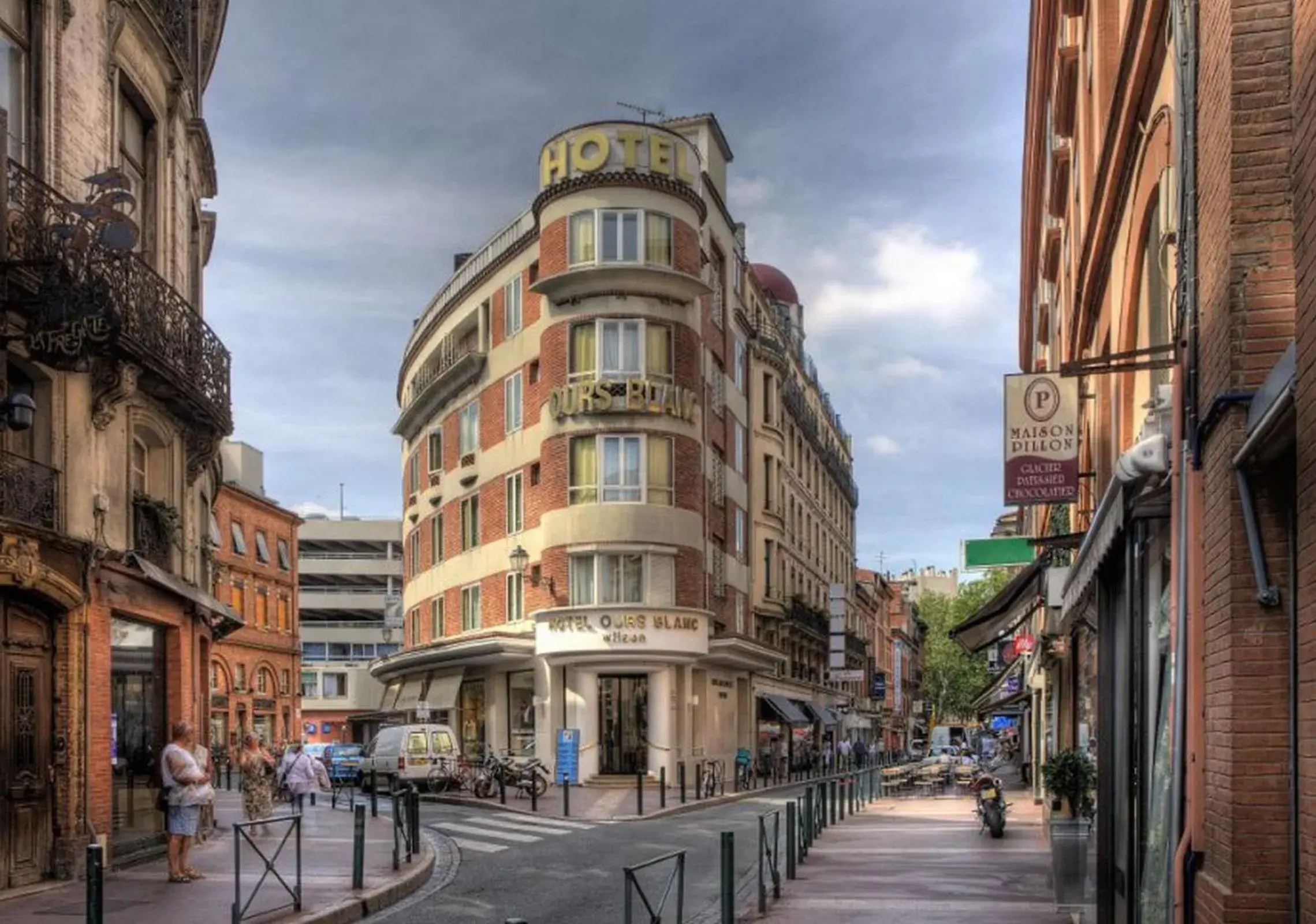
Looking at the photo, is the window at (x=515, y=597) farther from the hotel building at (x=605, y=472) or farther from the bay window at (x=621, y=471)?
the bay window at (x=621, y=471)

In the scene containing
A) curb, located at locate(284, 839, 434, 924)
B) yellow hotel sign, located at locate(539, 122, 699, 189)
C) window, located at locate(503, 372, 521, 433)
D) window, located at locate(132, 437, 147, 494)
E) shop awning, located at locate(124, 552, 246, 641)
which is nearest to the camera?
curb, located at locate(284, 839, 434, 924)

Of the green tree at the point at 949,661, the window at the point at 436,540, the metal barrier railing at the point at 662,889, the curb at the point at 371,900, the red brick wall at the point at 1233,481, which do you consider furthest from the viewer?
the green tree at the point at 949,661

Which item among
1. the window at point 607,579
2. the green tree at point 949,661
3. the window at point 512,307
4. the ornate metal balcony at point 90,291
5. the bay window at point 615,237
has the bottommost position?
the green tree at point 949,661

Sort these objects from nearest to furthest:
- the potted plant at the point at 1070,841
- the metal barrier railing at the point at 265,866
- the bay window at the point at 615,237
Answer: the metal barrier railing at the point at 265,866 < the potted plant at the point at 1070,841 < the bay window at the point at 615,237

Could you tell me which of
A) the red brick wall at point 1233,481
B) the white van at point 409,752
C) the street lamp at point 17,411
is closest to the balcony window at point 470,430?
the white van at point 409,752

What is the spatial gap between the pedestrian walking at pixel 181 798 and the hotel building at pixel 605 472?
22.2m

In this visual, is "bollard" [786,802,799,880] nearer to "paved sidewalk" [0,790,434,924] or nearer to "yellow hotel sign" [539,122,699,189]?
"paved sidewalk" [0,790,434,924]

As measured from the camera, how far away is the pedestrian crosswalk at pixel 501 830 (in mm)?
22148

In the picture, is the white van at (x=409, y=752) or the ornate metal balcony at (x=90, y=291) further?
the white van at (x=409, y=752)

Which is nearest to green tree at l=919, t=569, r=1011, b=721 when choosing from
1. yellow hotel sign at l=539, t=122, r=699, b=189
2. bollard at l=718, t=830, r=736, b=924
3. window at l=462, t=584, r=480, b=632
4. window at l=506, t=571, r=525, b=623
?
window at l=462, t=584, r=480, b=632

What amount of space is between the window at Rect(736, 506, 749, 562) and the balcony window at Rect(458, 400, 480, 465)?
830 cm

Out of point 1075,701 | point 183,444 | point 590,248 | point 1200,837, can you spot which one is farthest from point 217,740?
point 1200,837

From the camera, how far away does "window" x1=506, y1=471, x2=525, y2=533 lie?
4138 centimetres

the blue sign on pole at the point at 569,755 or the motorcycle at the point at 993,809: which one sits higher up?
the motorcycle at the point at 993,809
